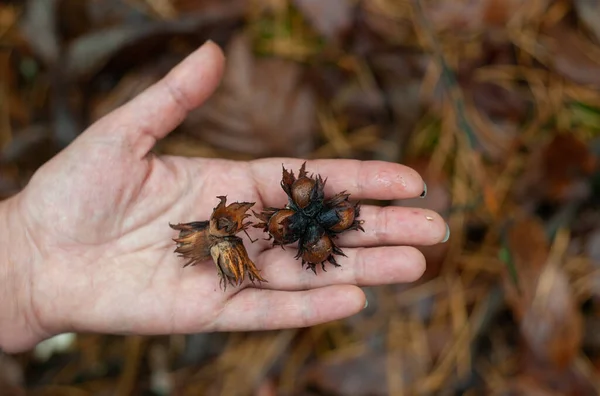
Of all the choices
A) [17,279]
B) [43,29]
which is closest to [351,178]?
[17,279]

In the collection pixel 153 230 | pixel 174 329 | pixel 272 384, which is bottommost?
pixel 272 384

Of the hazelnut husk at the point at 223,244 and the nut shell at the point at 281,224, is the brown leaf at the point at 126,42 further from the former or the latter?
the nut shell at the point at 281,224

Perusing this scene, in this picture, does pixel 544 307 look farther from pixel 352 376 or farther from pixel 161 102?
pixel 161 102

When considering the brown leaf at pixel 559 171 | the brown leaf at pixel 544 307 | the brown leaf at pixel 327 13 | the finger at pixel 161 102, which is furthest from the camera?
the brown leaf at pixel 327 13

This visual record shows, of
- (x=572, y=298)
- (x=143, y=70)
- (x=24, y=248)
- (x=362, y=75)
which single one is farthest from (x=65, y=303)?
(x=572, y=298)

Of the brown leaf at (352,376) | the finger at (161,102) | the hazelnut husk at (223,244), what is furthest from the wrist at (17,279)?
the brown leaf at (352,376)

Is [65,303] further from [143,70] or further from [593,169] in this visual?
[593,169]
